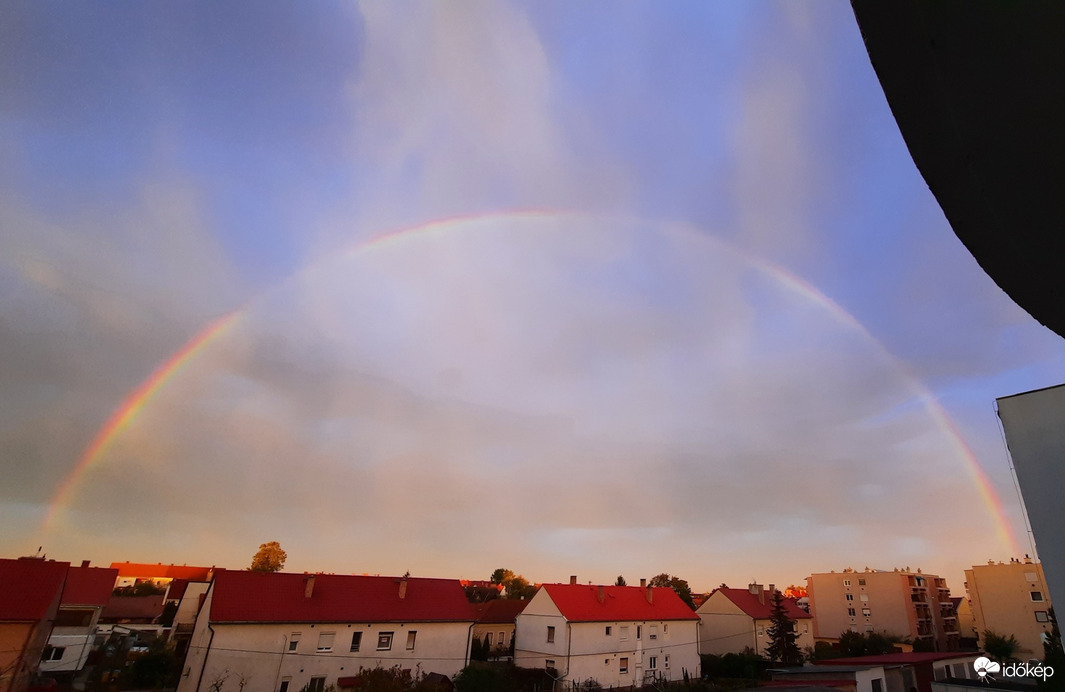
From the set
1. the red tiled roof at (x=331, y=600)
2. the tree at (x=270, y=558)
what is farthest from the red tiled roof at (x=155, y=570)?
the red tiled roof at (x=331, y=600)

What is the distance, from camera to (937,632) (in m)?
65.9

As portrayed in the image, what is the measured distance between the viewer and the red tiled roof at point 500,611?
43375 millimetres

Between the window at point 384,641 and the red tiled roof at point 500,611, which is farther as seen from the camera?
the red tiled roof at point 500,611

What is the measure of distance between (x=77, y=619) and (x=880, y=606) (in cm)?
7550

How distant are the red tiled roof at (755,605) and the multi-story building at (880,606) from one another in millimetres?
18937

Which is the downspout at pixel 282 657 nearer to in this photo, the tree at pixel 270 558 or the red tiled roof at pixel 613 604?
the red tiled roof at pixel 613 604

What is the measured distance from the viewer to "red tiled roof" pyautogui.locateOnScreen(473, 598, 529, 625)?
43.4 meters

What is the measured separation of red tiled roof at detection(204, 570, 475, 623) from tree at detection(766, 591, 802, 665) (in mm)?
26922

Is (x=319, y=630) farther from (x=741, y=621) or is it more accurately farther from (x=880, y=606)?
(x=880, y=606)

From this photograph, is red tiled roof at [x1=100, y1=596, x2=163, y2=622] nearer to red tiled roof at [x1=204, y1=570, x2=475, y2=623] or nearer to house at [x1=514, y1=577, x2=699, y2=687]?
red tiled roof at [x1=204, y1=570, x2=475, y2=623]

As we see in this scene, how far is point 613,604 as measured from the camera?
37.9m

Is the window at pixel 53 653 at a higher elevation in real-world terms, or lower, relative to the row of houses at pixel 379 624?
lower

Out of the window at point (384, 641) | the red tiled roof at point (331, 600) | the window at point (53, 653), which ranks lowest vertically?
the window at point (53, 653)

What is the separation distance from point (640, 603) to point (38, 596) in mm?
33931
